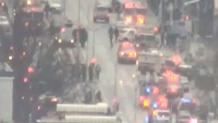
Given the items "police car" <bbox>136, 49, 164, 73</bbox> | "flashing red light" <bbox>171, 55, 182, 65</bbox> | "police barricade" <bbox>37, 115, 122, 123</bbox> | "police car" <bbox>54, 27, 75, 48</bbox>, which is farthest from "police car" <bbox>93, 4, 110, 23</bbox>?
"police barricade" <bbox>37, 115, 122, 123</bbox>

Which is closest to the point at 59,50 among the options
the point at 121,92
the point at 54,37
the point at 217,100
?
the point at 54,37

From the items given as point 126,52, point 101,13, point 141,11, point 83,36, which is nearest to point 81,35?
point 83,36

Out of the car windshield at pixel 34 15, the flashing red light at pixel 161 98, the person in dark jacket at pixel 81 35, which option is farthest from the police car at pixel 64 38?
the flashing red light at pixel 161 98

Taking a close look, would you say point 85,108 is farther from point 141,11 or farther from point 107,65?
point 141,11

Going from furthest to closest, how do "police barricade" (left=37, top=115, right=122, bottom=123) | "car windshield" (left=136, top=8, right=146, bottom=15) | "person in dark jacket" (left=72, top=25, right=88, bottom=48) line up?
Answer: "person in dark jacket" (left=72, top=25, right=88, bottom=48) < "car windshield" (left=136, top=8, right=146, bottom=15) < "police barricade" (left=37, top=115, right=122, bottom=123)

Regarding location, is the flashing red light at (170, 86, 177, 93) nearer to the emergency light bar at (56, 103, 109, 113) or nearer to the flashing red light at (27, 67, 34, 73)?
the emergency light bar at (56, 103, 109, 113)

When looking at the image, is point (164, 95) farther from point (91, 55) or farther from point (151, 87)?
point (91, 55)
